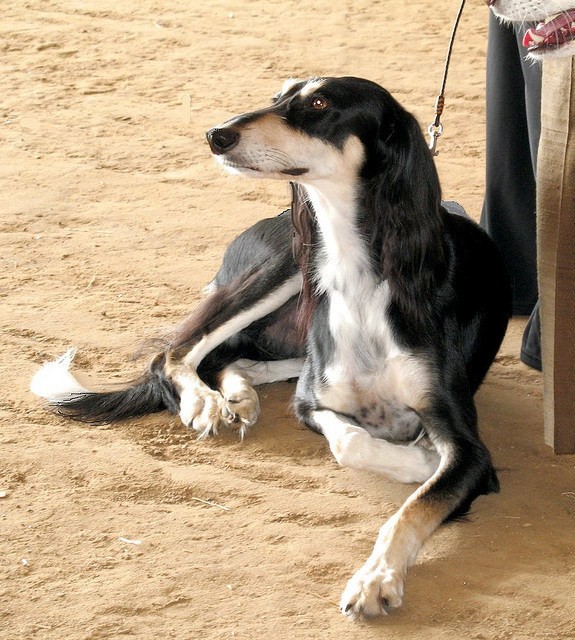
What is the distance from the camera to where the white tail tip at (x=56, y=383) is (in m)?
4.18

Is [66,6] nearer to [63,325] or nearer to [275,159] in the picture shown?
[63,325]

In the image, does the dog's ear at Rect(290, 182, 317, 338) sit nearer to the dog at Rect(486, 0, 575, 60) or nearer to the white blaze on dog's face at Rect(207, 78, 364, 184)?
the white blaze on dog's face at Rect(207, 78, 364, 184)

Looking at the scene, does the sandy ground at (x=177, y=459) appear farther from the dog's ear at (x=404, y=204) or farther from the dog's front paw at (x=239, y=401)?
the dog's ear at (x=404, y=204)

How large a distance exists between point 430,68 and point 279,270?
4.29 m

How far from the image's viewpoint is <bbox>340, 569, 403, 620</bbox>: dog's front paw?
10.1 ft

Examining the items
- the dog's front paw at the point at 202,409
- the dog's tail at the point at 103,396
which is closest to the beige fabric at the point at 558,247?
the dog's front paw at the point at 202,409

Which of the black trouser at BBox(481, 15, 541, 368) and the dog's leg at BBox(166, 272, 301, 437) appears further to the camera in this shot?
the black trouser at BBox(481, 15, 541, 368)

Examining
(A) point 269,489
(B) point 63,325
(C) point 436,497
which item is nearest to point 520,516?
(C) point 436,497

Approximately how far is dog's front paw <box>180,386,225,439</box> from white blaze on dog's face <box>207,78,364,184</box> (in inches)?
35.9

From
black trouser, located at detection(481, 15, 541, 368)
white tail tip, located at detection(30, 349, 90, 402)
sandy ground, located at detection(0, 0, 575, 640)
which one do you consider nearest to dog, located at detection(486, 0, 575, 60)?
black trouser, located at detection(481, 15, 541, 368)

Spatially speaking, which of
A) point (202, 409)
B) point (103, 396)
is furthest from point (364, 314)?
point (103, 396)

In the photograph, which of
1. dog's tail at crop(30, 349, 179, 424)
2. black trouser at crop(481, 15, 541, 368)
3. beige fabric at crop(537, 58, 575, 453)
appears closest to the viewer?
beige fabric at crop(537, 58, 575, 453)

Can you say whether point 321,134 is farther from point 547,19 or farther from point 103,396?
point 103,396

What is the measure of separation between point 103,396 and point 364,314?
40.9 inches
